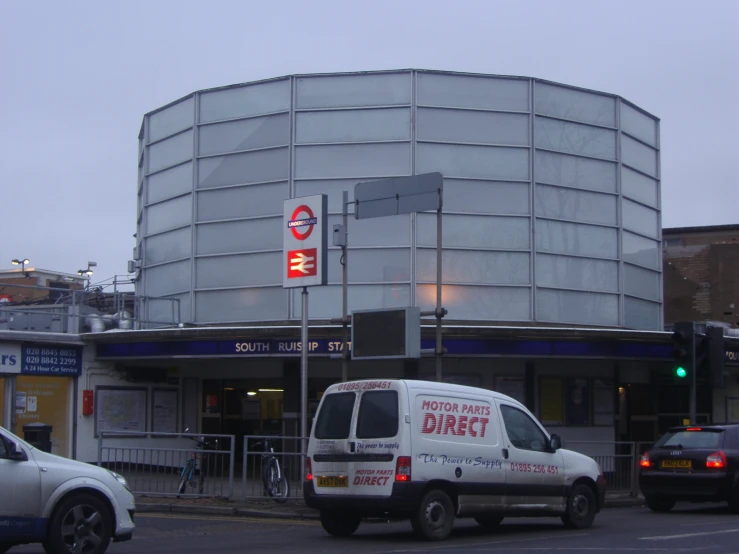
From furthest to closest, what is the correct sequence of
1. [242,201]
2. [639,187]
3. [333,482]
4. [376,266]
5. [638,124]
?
[638,124]
[639,187]
[242,201]
[376,266]
[333,482]

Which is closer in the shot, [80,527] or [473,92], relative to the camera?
[80,527]

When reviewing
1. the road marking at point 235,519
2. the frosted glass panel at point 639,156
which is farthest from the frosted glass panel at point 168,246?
Result: the frosted glass panel at point 639,156

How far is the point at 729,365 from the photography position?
2428 cm

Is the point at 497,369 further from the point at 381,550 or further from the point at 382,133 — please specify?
the point at 381,550

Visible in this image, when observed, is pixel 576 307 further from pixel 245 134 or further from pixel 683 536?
pixel 683 536

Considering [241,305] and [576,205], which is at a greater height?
[576,205]

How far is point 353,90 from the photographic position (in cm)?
2414

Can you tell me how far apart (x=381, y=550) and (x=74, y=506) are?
11.6ft

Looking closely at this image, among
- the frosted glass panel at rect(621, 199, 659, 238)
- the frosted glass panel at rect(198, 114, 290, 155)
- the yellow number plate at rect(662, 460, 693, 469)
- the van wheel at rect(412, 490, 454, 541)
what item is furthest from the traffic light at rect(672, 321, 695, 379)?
the frosted glass panel at rect(198, 114, 290, 155)

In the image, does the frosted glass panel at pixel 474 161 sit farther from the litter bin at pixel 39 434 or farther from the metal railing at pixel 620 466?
the litter bin at pixel 39 434

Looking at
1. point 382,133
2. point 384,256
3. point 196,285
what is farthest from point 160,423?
point 382,133

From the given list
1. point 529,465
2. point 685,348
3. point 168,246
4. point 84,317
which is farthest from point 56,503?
point 168,246

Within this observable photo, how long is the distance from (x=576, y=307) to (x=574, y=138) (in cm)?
416

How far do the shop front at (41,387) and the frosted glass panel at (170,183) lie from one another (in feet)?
15.7
